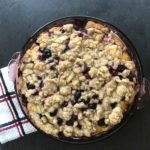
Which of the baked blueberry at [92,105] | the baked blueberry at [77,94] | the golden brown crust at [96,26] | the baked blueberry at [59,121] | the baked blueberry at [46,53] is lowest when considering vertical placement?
the baked blueberry at [59,121]

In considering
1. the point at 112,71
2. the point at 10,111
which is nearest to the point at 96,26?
the point at 112,71

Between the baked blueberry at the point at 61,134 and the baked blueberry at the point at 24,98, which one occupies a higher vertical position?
the baked blueberry at the point at 24,98

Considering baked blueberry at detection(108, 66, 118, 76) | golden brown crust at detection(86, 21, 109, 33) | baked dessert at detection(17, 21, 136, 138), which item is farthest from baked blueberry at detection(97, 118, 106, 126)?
golden brown crust at detection(86, 21, 109, 33)

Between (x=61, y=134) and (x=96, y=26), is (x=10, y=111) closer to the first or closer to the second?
(x=61, y=134)

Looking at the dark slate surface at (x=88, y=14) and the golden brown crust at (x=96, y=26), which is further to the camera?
the dark slate surface at (x=88, y=14)

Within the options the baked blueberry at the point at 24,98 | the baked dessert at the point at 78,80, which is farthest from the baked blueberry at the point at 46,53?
the baked blueberry at the point at 24,98

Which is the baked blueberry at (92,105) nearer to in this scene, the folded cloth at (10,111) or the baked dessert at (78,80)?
the baked dessert at (78,80)
